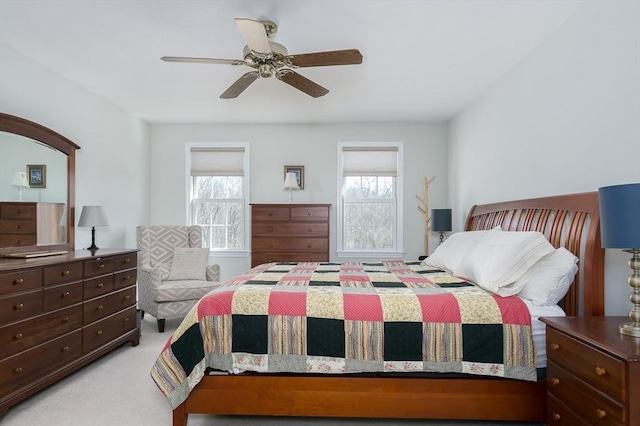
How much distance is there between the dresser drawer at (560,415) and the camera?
1661 mm

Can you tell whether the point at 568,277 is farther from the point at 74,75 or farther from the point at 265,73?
the point at 74,75

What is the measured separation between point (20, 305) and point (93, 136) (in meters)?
2.41

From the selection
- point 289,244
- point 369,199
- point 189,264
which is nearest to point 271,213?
point 289,244

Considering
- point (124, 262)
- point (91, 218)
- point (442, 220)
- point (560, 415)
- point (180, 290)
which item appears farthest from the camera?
point (442, 220)

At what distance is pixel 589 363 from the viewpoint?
5.17 ft

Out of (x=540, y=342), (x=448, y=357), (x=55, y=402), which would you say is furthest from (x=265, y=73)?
(x=55, y=402)

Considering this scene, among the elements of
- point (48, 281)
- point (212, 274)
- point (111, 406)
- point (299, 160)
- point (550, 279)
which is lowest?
point (111, 406)

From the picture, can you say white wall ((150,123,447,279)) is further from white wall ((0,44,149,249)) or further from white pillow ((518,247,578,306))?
white pillow ((518,247,578,306))

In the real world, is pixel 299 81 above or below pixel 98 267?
above

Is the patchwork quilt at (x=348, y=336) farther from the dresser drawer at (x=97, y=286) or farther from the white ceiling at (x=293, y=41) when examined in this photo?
the white ceiling at (x=293, y=41)

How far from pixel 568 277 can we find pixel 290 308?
163cm

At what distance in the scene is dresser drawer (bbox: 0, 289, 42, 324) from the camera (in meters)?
2.29

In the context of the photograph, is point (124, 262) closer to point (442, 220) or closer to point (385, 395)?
point (385, 395)

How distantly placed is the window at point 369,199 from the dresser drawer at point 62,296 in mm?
3420
